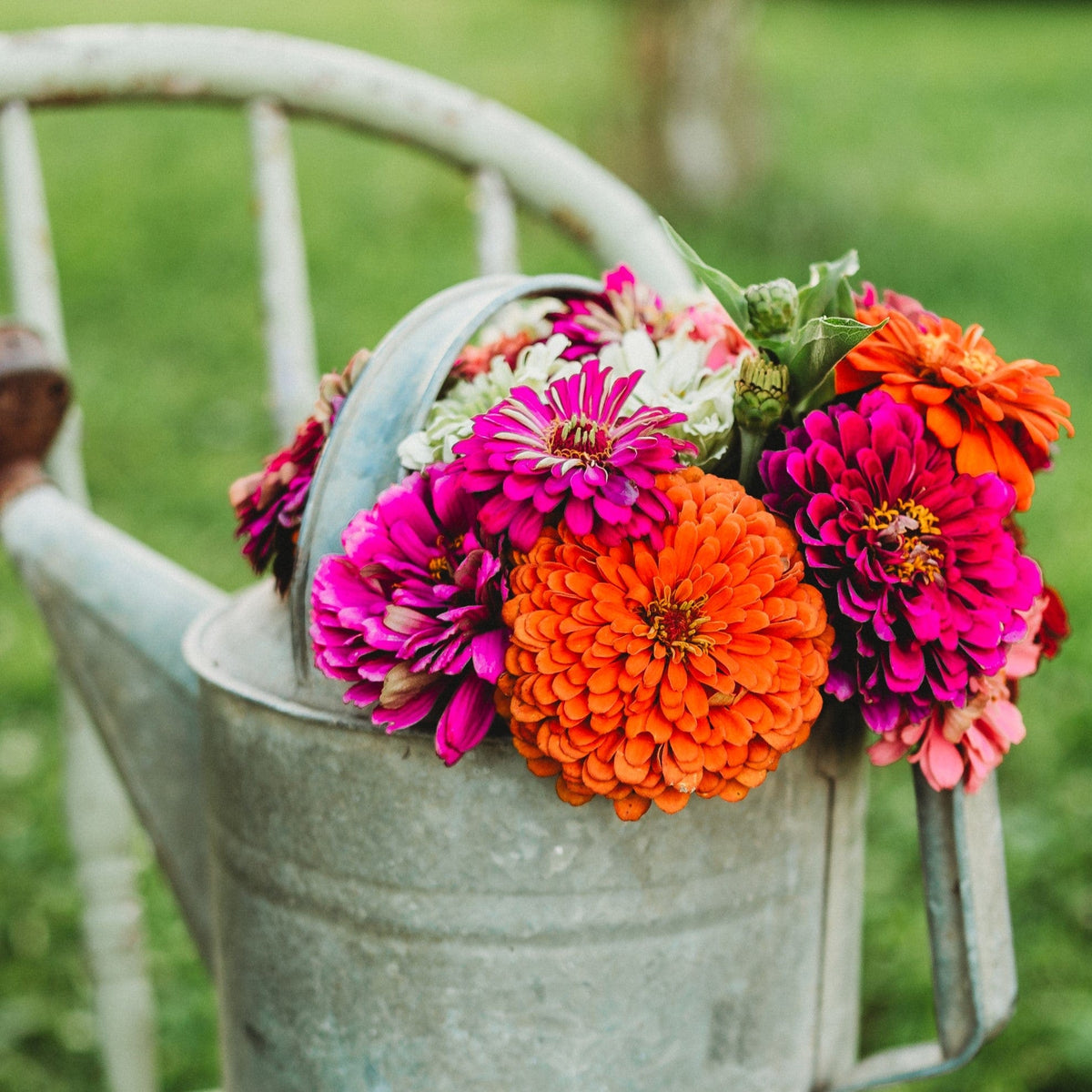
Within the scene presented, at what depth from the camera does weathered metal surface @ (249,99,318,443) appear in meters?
1.25

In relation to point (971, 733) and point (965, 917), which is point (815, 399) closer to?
point (971, 733)

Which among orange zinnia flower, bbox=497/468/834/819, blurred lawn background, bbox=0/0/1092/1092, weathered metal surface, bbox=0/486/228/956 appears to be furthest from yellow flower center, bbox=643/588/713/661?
blurred lawn background, bbox=0/0/1092/1092

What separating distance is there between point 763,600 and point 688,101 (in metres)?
4.41

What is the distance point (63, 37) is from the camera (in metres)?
1.21

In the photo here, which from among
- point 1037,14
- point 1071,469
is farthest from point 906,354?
point 1037,14

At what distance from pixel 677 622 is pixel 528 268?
11.8 feet

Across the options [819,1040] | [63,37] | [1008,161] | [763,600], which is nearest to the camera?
[763,600]

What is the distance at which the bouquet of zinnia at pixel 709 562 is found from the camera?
24.9 inches

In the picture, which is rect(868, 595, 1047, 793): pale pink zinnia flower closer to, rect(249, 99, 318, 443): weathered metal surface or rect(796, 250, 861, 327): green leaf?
rect(796, 250, 861, 327): green leaf

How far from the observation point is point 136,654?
0.99m

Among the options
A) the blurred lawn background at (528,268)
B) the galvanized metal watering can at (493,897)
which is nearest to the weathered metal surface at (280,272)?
the galvanized metal watering can at (493,897)

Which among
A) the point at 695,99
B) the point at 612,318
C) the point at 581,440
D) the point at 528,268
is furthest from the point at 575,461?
the point at 695,99

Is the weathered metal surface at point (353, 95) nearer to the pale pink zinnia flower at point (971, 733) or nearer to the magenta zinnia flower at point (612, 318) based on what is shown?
the magenta zinnia flower at point (612, 318)

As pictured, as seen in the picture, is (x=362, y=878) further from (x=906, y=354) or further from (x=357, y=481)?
(x=906, y=354)
